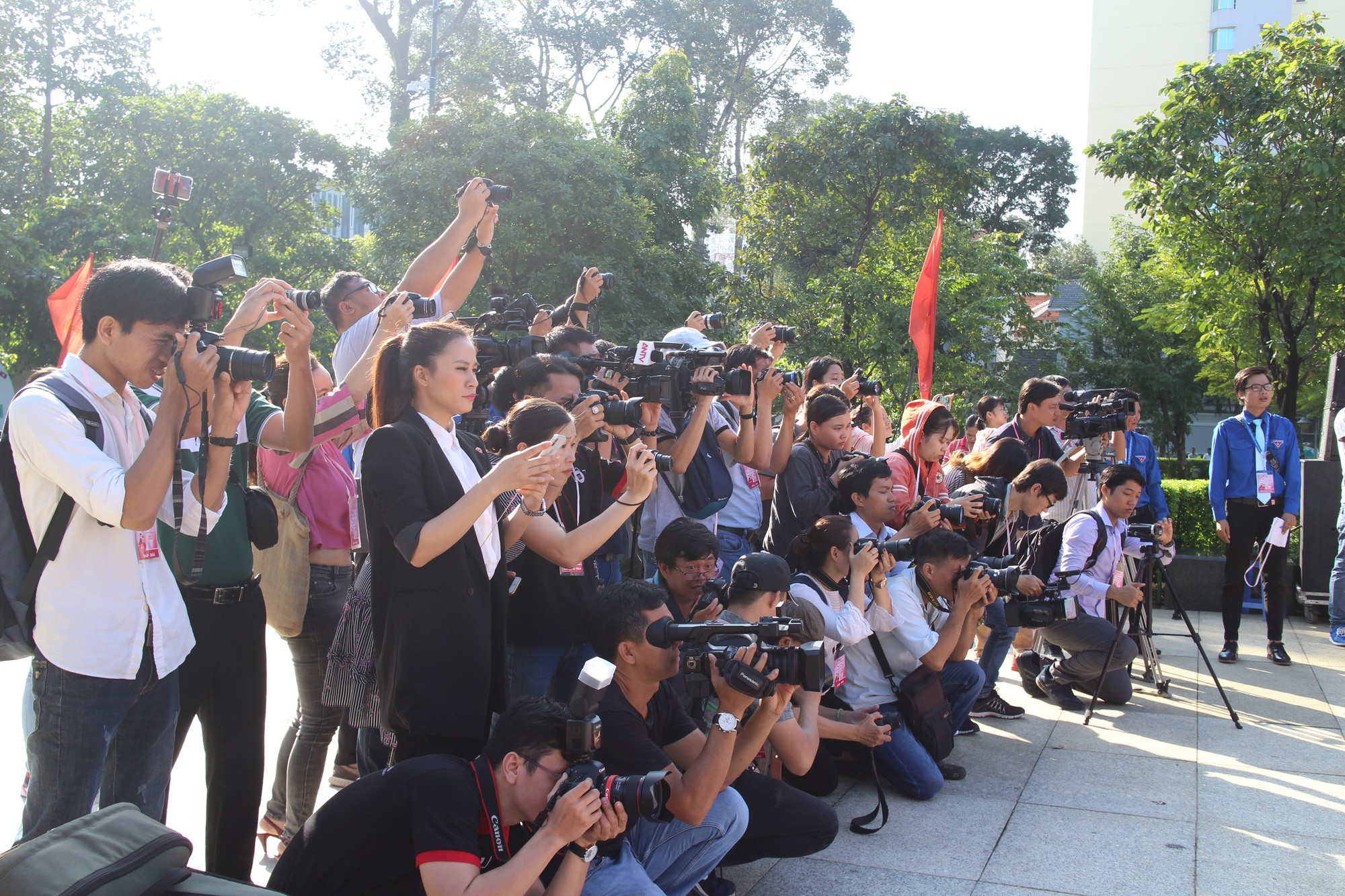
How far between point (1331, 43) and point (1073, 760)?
842 centimetres

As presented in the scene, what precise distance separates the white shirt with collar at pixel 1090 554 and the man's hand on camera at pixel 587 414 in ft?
10.9

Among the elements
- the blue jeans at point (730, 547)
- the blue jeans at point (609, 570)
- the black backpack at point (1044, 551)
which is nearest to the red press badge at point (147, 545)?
the blue jeans at point (609, 570)

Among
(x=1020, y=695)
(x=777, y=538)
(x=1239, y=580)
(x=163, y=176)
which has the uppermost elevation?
(x=163, y=176)

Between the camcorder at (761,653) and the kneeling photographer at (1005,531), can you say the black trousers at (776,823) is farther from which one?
the kneeling photographer at (1005,531)

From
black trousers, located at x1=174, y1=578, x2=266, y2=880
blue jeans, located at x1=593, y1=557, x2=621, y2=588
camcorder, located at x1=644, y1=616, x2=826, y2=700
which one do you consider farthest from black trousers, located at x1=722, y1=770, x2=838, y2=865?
black trousers, located at x1=174, y1=578, x2=266, y2=880

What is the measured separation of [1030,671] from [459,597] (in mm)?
4574

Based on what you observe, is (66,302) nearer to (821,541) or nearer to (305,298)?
(305,298)

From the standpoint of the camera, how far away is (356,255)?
19.6m

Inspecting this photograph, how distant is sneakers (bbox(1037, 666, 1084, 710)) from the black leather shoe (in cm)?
10

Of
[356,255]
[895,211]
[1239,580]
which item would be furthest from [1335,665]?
[356,255]

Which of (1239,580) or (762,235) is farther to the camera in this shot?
(762,235)

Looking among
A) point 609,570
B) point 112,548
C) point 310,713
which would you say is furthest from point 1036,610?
point 112,548

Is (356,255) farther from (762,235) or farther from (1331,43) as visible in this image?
(1331,43)

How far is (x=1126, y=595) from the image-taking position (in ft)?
18.4
